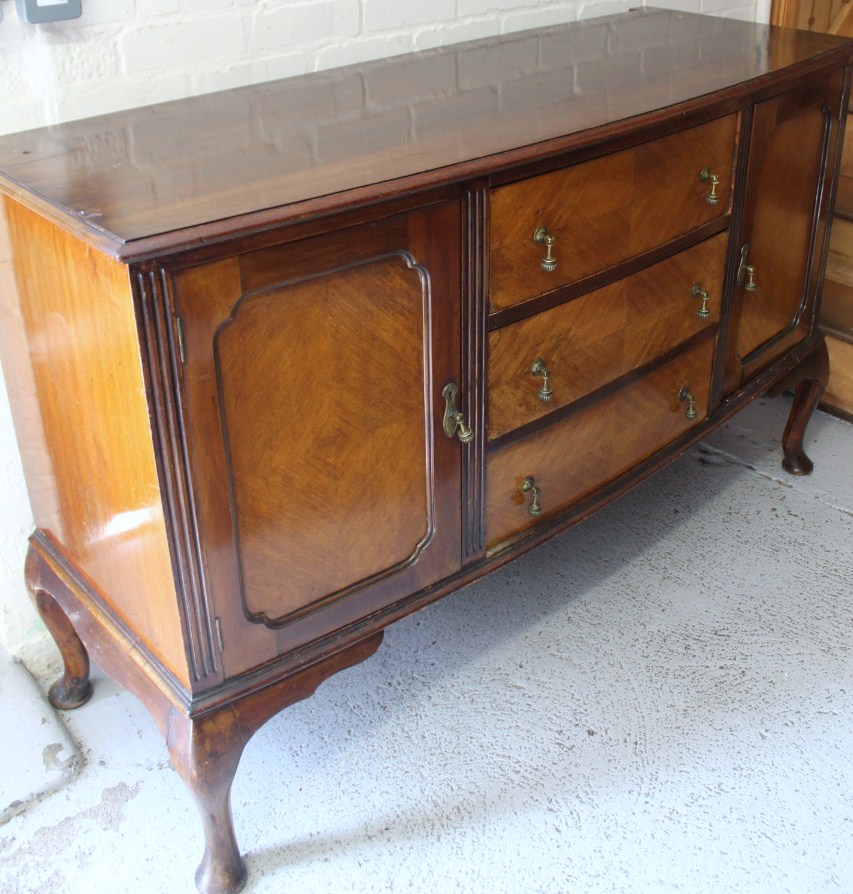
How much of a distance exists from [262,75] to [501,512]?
2.81ft

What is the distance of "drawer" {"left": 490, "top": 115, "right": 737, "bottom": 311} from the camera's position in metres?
1.49

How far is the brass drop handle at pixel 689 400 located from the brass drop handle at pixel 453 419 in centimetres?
58

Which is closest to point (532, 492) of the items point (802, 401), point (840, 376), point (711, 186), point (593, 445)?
point (593, 445)

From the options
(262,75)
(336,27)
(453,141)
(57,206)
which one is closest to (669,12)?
(336,27)

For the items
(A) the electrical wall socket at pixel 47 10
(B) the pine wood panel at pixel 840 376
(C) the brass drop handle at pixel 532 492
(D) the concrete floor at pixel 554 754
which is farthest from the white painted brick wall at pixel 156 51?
(B) the pine wood panel at pixel 840 376

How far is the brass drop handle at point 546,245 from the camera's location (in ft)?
4.99

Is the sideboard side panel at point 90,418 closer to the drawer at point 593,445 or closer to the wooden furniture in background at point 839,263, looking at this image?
the drawer at point 593,445

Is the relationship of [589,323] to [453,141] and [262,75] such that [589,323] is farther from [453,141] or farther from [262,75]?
[262,75]

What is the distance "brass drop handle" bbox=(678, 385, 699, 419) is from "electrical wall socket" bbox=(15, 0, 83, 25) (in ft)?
3.86

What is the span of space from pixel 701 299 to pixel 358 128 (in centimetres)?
72

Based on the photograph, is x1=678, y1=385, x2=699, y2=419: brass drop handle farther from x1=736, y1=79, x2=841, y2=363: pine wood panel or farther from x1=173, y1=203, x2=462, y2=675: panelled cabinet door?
x1=173, y1=203, x2=462, y2=675: panelled cabinet door

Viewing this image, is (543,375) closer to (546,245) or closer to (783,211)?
(546,245)

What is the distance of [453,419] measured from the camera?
152 cm

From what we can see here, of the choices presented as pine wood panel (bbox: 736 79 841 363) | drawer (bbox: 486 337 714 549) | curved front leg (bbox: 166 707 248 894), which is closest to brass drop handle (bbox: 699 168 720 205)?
pine wood panel (bbox: 736 79 841 363)
